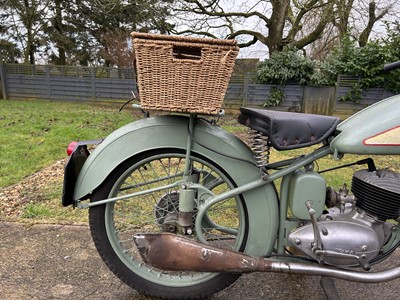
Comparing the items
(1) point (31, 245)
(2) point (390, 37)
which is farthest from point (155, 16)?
(1) point (31, 245)

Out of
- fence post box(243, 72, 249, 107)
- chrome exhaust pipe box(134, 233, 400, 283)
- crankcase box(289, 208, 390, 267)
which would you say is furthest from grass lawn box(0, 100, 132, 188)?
fence post box(243, 72, 249, 107)

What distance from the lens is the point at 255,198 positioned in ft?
5.50

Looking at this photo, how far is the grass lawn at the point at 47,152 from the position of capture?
2936 mm

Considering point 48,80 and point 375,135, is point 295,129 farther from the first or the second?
point 48,80

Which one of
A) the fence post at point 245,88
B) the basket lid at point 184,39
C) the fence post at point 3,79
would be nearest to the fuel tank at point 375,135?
the basket lid at point 184,39

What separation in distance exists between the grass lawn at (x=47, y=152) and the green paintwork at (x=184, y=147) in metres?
1.22

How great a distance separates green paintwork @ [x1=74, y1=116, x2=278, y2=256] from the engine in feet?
0.62

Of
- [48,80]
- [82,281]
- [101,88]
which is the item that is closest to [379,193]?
[82,281]

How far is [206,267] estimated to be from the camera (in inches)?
60.9

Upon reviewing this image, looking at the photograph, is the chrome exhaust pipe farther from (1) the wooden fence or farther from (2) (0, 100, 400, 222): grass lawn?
(1) the wooden fence

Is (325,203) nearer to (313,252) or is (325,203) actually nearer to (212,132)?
(313,252)

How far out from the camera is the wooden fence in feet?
30.4

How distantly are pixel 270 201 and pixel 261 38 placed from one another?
11349 millimetres

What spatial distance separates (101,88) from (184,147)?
9772 mm
